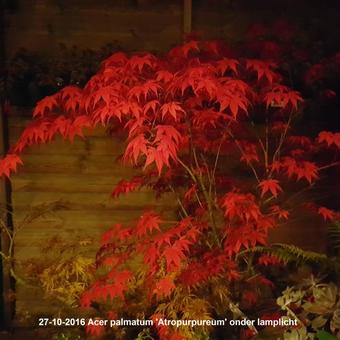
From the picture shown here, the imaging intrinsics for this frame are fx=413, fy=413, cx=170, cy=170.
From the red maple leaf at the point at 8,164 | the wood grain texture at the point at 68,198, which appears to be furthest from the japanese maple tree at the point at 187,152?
the wood grain texture at the point at 68,198

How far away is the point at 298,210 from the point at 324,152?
820 mm

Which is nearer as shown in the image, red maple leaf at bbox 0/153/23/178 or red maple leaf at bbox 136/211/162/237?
red maple leaf at bbox 0/153/23/178

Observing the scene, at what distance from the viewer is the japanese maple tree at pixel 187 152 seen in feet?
10.2

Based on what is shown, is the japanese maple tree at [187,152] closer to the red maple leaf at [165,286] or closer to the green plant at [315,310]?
the red maple leaf at [165,286]

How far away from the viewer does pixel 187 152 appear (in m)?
4.63

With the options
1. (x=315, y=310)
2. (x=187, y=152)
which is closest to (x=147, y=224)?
(x=187, y=152)

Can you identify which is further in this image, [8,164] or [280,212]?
[280,212]

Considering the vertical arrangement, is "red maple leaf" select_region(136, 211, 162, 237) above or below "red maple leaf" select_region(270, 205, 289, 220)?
below

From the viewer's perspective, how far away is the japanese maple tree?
3.11 metres

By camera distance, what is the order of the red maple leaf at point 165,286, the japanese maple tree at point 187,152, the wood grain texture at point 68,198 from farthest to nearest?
the wood grain texture at point 68,198 < the red maple leaf at point 165,286 < the japanese maple tree at point 187,152

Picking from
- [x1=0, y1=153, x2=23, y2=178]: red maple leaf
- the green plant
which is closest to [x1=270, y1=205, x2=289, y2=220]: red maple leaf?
the green plant

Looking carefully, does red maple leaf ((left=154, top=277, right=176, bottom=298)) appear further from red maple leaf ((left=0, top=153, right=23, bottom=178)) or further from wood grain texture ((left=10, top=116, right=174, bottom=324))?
red maple leaf ((left=0, top=153, right=23, bottom=178))

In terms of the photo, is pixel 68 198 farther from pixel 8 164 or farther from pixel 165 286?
pixel 165 286

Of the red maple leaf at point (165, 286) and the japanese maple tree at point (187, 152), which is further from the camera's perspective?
the red maple leaf at point (165, 286)
